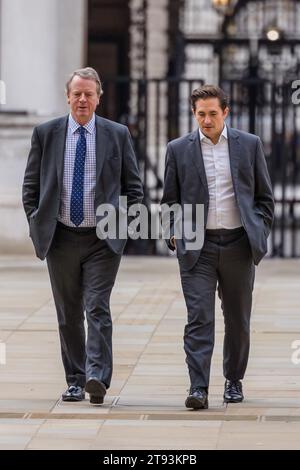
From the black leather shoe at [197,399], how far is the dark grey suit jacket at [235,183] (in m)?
0.70

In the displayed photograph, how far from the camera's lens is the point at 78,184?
873 centimetres

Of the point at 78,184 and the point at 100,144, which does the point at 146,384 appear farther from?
the point at 100,144

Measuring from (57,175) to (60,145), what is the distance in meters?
0.18

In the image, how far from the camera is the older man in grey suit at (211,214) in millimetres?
8578

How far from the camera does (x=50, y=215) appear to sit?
342 inches

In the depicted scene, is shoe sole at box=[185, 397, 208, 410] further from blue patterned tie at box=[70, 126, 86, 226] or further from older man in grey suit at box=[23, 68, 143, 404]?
blue patterned tie at box=[70, 126, 86, 226]

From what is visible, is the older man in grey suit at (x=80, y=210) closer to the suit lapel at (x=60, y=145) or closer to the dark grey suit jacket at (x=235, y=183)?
the suit lapel at (x=60, y=145)

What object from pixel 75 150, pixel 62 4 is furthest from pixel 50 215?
pixel 62 4

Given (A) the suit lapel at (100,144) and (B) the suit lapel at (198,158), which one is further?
(A) the suit lapel at (100,144)

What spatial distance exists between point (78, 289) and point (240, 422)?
1.31m

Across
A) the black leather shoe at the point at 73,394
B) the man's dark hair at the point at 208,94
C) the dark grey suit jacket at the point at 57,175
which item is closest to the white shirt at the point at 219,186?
the man's dark hair at the point at 208,94

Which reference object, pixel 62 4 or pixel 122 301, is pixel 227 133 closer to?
pixel 122 301

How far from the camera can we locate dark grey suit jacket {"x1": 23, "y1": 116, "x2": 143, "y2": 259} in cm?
869

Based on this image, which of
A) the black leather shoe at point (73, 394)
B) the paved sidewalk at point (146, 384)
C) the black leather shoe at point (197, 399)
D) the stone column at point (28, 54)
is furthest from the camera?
the stone column at point (28, 54)
